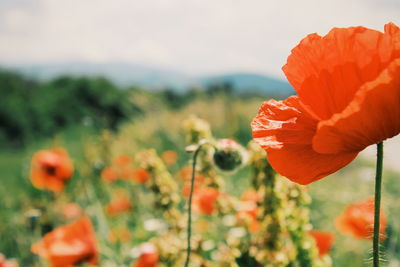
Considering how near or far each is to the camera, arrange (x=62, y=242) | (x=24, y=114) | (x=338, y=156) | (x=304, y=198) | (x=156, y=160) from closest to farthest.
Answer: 1. (x=338, y=156)
2. (x=304, y=198)
3. (x=156, y=160)
4. (x=62, y=242)
5. (x=24, y=114)

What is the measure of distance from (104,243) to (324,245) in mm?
1392

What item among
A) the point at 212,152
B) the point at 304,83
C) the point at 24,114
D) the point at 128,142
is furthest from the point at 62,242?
the point at 24,114

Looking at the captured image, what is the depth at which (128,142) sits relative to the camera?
4711 millimetres

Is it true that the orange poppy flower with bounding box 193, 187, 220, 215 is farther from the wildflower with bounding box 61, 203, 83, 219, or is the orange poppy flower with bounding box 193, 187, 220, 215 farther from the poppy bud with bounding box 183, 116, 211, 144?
the wildflower with bounding box 61, 203, 83, 219

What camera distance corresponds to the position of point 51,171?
2854 mm

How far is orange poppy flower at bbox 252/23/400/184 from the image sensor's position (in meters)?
0.54

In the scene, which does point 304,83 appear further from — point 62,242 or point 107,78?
point 107,78

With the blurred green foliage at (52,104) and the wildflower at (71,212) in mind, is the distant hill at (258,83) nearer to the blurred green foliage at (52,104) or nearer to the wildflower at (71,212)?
the wildflower at (71,212)

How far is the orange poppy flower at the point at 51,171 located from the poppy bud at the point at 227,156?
202 cm

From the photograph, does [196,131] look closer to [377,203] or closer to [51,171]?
[377,203]

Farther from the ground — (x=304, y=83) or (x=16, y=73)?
(x=16, y=73)

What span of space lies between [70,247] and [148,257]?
367 mm

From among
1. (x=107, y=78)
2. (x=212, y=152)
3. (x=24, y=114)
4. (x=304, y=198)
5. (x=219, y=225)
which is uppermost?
(x=107, y=78)

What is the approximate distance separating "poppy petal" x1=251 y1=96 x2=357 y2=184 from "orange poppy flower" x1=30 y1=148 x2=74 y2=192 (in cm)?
231
